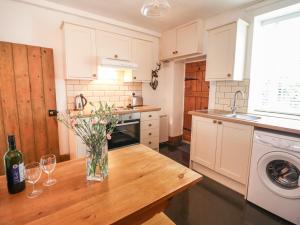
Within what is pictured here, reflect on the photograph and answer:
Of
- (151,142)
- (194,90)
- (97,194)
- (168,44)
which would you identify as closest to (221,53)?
(168,44)

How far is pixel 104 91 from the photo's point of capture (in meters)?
3.13

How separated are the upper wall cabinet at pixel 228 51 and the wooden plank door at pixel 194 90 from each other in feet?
3.14

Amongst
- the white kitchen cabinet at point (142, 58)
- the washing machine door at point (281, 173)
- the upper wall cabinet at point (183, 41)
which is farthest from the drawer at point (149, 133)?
the washing machine door at point (281, 173)

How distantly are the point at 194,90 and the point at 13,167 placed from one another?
11.8 feet

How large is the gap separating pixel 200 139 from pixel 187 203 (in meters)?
0.97

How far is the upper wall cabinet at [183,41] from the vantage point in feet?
9.45

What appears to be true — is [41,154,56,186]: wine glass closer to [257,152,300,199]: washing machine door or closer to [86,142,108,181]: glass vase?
[86,142,108,181]: glass vase

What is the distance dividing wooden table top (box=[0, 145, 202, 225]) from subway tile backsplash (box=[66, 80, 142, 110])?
187 cm

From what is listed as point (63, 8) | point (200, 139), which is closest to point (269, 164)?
point (200, 139)

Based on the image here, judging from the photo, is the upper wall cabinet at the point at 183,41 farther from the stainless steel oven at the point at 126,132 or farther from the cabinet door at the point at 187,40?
the stainless steel oven at the point at 126,132

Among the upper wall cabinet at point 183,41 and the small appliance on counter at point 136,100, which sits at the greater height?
the upper wall cabinet at point 183,41

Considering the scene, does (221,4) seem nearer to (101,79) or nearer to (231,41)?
(231,41)

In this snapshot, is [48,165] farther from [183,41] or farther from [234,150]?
[183,41]

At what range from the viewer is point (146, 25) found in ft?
10.9
